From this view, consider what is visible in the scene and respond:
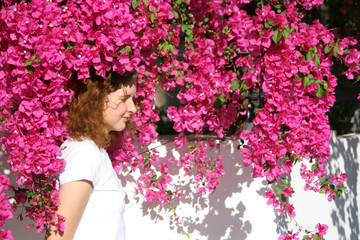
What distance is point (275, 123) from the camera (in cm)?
248

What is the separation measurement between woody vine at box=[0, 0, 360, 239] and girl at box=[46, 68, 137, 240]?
0.21 feet

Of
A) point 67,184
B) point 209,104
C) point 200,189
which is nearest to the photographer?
point 67,184

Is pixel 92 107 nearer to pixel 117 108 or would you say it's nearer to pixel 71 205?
pixel 117 108

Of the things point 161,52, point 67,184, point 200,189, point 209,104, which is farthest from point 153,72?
point 67,184

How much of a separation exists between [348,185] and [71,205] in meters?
3.08

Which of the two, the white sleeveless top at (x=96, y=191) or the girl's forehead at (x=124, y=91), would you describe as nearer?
the white sleeveless top at (x=96, y=191)

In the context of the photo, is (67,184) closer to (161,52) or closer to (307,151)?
(161,52)

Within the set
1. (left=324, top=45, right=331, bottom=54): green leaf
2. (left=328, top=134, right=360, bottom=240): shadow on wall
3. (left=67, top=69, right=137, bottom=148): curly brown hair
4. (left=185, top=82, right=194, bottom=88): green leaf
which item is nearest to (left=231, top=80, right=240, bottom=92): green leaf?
(left=185, top=82, right=194, bottom=88): green leaf

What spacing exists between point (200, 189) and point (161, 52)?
89cm

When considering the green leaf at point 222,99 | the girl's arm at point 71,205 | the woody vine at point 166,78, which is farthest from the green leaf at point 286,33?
the girl's arm at point 71,205

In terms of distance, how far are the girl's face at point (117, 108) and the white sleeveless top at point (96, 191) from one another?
0.50 feet

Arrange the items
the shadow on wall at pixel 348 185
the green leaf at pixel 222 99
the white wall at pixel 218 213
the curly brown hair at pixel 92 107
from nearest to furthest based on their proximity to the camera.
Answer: the curly brown hair at pixel 92 107
the green leaf at pixel 222 99
the white wall at pixel 218 213
the shadow on wall at pixel 348 185

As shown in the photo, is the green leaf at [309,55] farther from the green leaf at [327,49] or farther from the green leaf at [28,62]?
the green leaf at [28,62]

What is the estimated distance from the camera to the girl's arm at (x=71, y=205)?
6.44 ft
